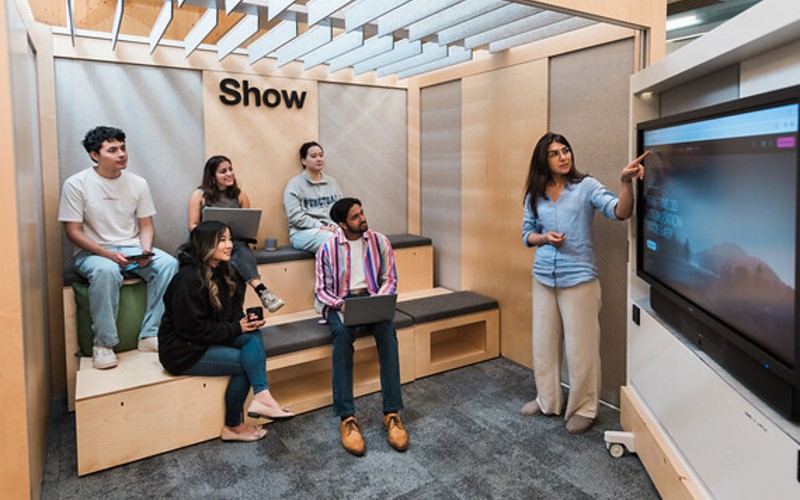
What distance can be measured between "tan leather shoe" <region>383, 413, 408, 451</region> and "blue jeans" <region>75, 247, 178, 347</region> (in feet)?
5.15

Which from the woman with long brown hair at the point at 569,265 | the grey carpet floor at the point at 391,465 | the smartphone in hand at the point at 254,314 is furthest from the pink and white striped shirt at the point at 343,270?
the woman with long brown hair at the point at 569,265

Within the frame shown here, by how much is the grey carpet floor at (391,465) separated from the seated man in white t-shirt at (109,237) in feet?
2.25

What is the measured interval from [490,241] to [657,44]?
73.3 inches

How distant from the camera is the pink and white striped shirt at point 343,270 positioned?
138 inches

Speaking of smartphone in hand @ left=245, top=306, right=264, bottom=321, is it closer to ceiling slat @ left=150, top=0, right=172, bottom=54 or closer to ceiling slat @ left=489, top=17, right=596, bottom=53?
ceiling slat @ left=150, top=0, right=172, bottom=54

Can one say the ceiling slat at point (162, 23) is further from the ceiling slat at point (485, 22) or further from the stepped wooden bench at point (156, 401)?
the stepped wooden bench at point (156, 401)

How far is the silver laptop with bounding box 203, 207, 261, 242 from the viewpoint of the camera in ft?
12.0

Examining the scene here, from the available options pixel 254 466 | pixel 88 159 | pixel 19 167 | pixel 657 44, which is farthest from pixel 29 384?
pixel 657 44

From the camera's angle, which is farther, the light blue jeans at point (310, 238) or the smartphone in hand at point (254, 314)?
the light blue jeans at point (310, 238)

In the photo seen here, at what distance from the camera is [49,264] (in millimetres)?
3561

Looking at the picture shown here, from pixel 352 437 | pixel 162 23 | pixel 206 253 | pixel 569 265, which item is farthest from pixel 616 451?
pixel 162 23

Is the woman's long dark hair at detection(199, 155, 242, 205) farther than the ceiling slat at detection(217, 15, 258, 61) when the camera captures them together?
Yes

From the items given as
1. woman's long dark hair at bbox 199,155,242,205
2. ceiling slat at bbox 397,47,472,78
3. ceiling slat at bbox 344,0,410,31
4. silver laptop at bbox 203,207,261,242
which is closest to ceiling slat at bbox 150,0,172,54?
woman's long dark hair at bbox 199,155,242,205

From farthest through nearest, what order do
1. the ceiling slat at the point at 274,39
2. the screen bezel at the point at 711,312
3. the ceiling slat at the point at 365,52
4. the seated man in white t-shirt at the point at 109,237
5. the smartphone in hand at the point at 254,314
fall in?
the ceiling slat at the point at 365,52
the ceiling slat at the point at 274,39
the seated man in white t-shirt at the point at 109,237
the smartphone in hand at the point at 254,314
the screen bezel at the point at 711,312
